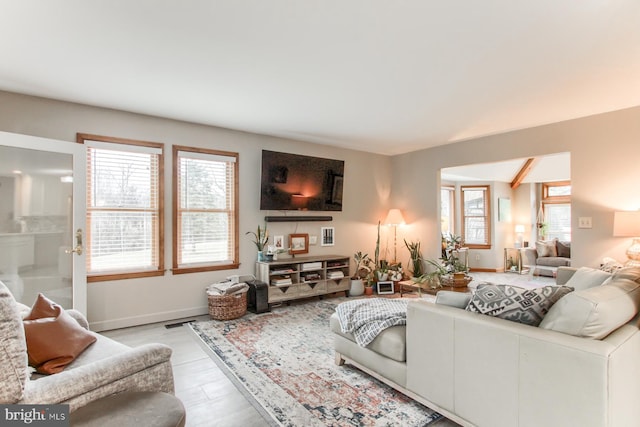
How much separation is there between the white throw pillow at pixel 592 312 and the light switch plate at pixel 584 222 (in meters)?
2.70

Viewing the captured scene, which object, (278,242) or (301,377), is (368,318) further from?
(278,242)

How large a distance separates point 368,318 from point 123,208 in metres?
3.04

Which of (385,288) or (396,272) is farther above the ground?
(396,272)

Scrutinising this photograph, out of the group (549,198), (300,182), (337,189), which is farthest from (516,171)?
(300,182)

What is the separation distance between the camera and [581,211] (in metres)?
4.02

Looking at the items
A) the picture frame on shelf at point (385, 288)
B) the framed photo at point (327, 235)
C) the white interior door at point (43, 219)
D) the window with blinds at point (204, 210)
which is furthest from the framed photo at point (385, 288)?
the white interior door at point (43, 219)

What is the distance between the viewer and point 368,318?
245 centimetres

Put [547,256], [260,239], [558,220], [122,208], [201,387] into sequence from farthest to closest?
[558,220]
[547,256]
[260,239]
[122,208]
[201,387]

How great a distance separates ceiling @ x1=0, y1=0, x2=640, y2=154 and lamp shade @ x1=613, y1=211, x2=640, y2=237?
3.90ft

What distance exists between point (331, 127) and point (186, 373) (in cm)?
328

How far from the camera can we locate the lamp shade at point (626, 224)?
11.1 ft

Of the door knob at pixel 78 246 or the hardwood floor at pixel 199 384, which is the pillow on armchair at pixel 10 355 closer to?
the hardwood floor at pixel 199 384

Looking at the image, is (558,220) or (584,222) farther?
(558,220)

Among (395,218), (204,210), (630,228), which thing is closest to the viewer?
(630,228)
